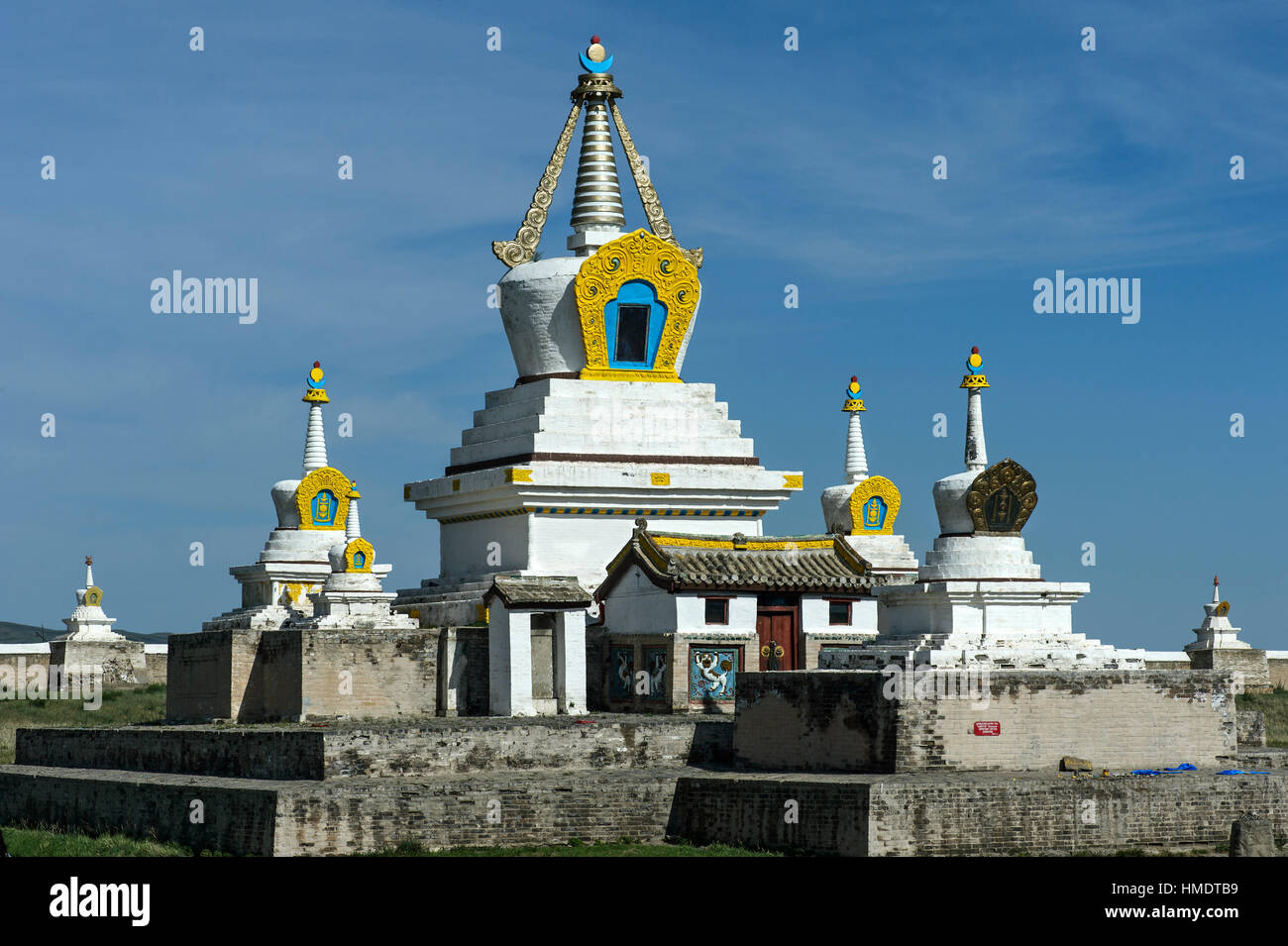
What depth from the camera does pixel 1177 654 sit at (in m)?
43.2

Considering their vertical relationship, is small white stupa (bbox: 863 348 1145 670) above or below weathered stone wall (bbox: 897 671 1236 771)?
above

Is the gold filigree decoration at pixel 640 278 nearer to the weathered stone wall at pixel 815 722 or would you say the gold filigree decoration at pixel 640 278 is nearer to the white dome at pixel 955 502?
the white dome at pixel 955 502

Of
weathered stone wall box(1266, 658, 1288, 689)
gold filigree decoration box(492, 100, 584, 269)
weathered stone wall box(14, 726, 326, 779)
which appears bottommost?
weathered stone wall box(14, 726, 326, 779)

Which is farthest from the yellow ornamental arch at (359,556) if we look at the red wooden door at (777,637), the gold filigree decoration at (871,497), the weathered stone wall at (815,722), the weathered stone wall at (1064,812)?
the weathered stone wall at (1064,812)

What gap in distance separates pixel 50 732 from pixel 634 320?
9.57 m

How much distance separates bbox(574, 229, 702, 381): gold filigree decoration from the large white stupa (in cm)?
2

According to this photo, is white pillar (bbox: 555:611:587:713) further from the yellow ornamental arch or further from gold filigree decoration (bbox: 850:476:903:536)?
gold filigree decoration (bbox: 850:476:903:536)

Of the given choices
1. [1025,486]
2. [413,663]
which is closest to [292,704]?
[413,663]

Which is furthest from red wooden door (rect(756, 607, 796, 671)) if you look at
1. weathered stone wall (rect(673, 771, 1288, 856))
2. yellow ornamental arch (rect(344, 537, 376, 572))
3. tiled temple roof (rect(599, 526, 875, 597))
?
yellow ornamental arch (rect(344, 537, 376, 572))

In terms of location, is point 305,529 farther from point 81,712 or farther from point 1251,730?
point 1251,730

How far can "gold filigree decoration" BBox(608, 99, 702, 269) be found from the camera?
29.0 metres

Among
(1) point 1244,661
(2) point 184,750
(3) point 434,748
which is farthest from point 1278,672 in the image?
(2) point 184,750

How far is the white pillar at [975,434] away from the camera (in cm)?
2316
